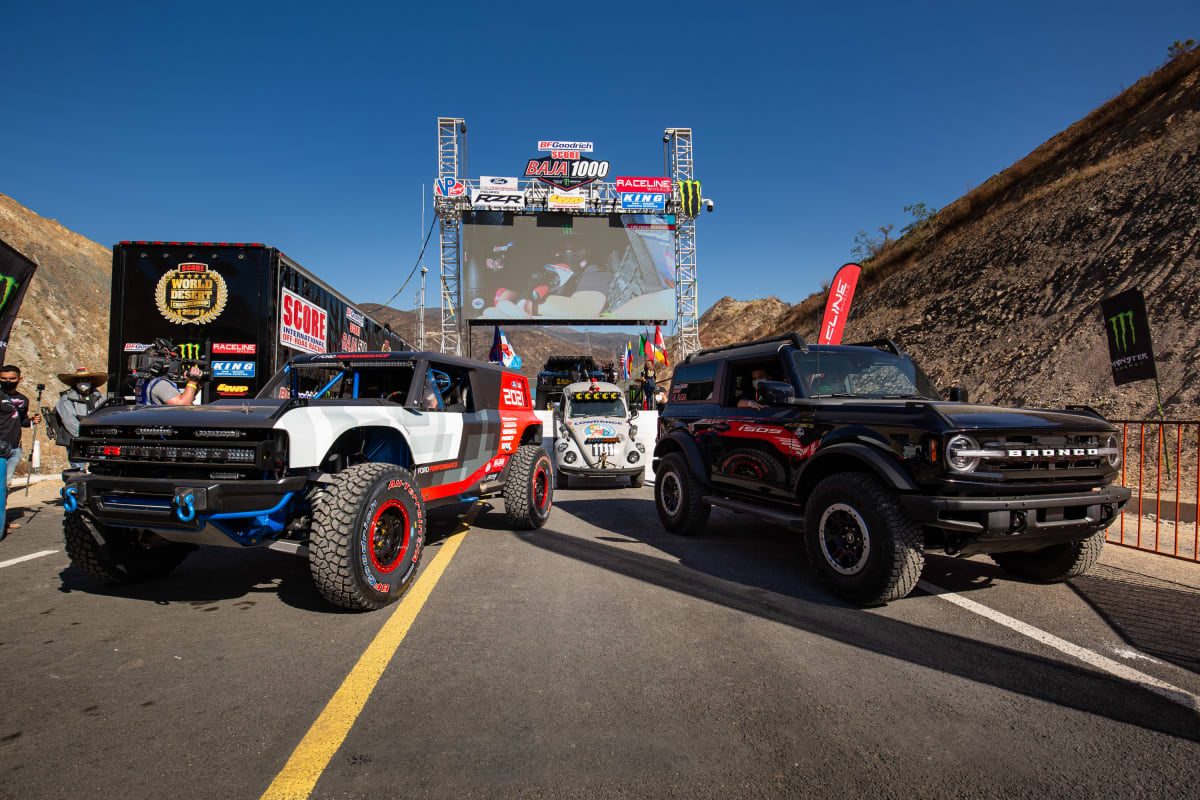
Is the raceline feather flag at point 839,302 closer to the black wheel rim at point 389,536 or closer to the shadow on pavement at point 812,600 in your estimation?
the shadow on pavement at point 812,600

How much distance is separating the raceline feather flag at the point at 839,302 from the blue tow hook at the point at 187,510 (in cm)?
1120

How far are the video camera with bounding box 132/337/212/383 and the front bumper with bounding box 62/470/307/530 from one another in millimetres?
2458

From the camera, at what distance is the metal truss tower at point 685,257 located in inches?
1364

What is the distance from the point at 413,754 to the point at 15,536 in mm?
6823

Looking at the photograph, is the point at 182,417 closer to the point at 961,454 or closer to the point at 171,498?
Result: the point at 171,498

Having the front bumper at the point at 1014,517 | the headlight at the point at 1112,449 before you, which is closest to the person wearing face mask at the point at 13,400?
the front bumper at the point at 1014,517

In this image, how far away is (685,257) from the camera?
3497 cm

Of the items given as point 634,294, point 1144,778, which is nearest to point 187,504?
point 1144,778

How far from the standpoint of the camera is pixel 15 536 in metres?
6.49

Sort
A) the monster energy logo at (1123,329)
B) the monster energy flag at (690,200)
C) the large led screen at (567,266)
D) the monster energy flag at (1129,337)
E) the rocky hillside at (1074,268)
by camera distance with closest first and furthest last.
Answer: the monster energy flag at (1129,337) → the monster energy logo at (1123,329) → the rocky hillside at (1074,268) → the large led screen at (567,266) → the monster energy flag at (690,200)

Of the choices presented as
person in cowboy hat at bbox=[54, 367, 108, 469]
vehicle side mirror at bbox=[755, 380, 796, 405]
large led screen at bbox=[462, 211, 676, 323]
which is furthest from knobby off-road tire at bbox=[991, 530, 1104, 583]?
large led screen at bbox=[462, 211, 676, 323]

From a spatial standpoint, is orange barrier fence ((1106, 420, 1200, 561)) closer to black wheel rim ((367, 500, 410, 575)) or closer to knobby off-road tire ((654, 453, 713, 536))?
knobby off-road tire ((654, 453, 713, 536))

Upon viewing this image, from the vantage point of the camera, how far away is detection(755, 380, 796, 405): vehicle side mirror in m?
5.06

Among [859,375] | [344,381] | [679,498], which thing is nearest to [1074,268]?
[859,375]
